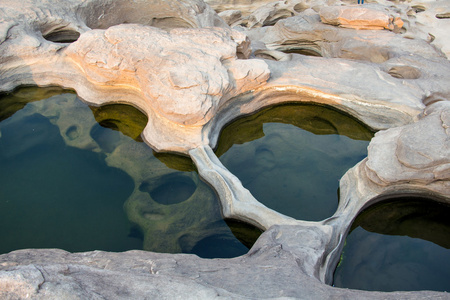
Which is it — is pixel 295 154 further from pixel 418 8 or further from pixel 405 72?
pixel 418 8

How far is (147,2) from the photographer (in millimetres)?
7020

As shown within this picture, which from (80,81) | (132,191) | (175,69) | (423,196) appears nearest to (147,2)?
(80,81)

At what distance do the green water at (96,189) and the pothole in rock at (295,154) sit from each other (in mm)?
556

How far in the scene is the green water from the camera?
11.9ft

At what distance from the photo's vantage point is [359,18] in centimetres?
650

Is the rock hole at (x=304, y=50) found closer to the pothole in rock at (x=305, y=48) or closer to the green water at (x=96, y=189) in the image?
the pothole in rock at (x=305, y=48)

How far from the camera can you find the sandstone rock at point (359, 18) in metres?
6.42

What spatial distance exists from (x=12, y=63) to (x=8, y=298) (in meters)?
4.50

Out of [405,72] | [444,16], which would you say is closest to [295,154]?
[405,72]

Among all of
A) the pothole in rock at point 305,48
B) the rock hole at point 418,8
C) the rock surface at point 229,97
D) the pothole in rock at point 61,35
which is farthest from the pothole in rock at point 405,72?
the pothole in rock at point 61,35

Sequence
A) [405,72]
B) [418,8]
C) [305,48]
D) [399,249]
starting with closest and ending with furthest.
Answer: [399,249]
[405,72]
[305,48]
[418,8]

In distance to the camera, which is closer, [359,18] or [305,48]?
[359,18]

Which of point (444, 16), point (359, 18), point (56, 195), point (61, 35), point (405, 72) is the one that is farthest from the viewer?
point (444, 16)

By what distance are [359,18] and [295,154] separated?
3369 mm
